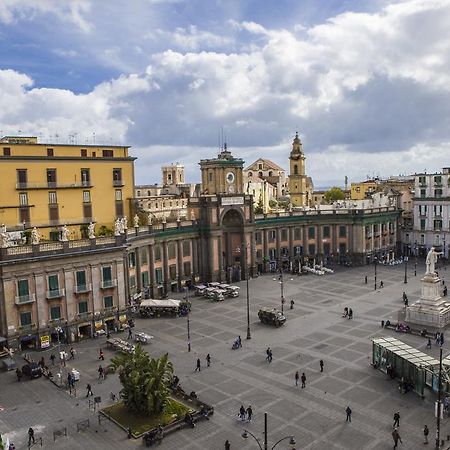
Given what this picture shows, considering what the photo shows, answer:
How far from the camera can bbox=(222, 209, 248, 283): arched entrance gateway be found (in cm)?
8669

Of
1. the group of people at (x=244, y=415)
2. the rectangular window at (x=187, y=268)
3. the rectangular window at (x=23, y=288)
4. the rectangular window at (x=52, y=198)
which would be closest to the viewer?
the group of people at (x=244, y=415)

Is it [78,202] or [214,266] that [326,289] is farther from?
[78,202]

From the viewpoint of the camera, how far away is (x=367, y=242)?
101 meters

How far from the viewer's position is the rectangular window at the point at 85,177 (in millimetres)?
73719

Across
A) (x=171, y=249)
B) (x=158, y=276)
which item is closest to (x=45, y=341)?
(x=158, y=276)

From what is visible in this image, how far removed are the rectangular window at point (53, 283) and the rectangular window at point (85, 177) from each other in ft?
70.4

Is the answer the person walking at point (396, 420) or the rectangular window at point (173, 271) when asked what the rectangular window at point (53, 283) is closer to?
the rectangular window at point (173, 271)

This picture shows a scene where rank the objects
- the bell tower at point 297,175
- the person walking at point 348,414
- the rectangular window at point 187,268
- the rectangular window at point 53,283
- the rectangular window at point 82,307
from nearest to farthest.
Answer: the person walking at point 348,414, the rectangular window at point 53,283, the rectangular window at point 82,307, the rectangular window at point 187,268, the bell tower at point 297,175

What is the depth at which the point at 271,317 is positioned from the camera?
197 ft

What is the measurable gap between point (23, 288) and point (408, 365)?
3868 cm

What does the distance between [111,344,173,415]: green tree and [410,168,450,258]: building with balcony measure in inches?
3349

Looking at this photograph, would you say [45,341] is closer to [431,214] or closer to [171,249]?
[171,249]

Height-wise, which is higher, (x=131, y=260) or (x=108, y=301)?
(x=131, y=260)

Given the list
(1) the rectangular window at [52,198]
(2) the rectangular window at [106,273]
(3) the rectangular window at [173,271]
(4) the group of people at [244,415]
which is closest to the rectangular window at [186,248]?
(3) the rectangular window at [173,271]
